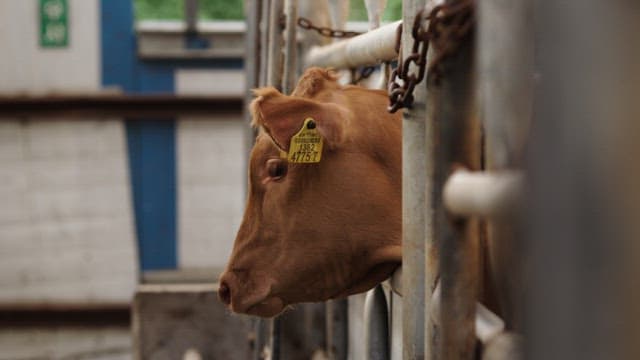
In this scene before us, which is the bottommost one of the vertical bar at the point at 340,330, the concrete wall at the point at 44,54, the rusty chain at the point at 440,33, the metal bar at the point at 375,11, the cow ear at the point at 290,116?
the vertical bar at the point at 340,330

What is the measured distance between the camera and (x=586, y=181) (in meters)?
0.55

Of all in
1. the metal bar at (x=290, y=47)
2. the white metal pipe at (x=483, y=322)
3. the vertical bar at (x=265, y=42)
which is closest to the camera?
the white metal pipe at (x=483, y=322)

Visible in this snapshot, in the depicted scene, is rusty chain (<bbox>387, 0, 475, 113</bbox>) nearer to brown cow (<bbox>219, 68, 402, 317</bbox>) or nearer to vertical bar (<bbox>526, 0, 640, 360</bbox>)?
brown cow (<bbox>219, 68, 402, 317</bbox>)

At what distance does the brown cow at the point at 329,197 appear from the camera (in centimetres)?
229

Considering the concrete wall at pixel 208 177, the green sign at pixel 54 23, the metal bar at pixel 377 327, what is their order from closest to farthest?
the metal bar at pixel 377 327, the green sign at pixel 54 23, the concrete wall at pixel 208 177

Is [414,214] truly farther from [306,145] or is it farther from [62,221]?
[62,221]

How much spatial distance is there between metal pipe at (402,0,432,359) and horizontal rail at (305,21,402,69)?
381 mm

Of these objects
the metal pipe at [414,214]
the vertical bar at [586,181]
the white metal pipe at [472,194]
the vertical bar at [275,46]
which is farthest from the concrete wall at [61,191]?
the vertical bar at [586,181]

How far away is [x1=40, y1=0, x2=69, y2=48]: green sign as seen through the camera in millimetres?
7273

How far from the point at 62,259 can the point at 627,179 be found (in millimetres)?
7063

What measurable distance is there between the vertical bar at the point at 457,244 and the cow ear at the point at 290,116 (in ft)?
2.89

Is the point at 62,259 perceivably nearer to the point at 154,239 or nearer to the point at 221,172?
the point at 154,239

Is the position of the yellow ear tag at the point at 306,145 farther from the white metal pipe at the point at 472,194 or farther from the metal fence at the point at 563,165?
the metal fence at the point at 563,165

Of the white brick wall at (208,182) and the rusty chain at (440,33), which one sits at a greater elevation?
the rusty chain at (440,33)
